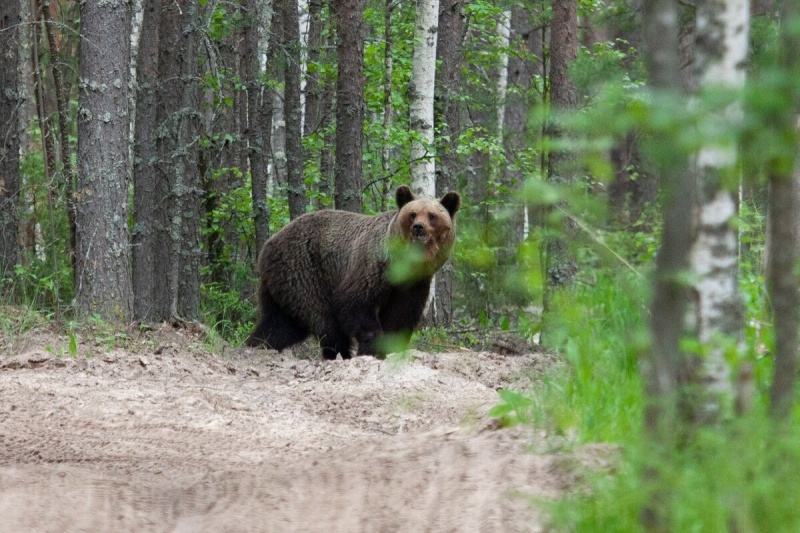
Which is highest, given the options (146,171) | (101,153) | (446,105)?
(446,105)

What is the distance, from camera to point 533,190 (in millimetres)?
3096

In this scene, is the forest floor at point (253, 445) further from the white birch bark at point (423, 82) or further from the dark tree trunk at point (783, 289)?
the white birch bark at point (423, 82)

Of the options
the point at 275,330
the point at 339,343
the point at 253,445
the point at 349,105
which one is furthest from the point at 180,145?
the point at 253,445

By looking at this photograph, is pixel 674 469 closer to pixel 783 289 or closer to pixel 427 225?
pixel 783 289

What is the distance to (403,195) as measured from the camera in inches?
420

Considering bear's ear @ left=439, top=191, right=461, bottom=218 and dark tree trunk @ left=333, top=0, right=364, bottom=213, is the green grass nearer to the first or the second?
bear's ear @ left=439, top=191, right=461, bottom=218

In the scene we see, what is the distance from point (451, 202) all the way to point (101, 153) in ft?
11.9

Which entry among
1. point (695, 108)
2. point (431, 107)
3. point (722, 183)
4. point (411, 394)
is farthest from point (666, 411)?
point (431, 107)

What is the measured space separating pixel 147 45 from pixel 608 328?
11.3 meters

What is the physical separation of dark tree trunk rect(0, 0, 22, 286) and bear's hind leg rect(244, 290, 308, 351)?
336 cm

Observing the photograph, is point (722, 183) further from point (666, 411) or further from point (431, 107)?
point (431, 107)

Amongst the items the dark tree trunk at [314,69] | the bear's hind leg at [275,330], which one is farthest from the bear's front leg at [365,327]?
the dark tree trunk at [314,69]

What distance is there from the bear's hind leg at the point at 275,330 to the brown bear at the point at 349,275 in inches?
0.5

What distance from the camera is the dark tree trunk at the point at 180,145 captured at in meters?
13.8
